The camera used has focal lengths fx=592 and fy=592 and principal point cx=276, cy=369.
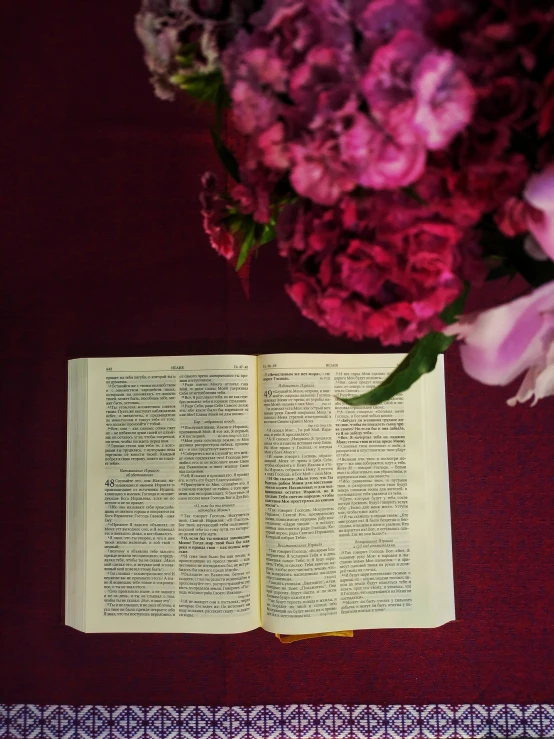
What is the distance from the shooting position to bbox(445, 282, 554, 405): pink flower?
27 centimetres

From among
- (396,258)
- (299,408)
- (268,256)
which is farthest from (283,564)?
(396,258)

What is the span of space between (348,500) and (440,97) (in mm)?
490

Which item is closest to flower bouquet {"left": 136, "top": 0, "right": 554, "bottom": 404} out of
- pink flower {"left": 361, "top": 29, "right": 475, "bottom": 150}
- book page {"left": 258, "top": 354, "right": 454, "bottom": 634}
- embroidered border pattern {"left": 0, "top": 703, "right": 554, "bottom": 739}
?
pink flower {"left": 361, "top": 29, "right": 475, "bottom": 150}

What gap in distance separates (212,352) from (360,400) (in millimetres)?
360

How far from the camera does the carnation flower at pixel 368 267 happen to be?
0.86 feet

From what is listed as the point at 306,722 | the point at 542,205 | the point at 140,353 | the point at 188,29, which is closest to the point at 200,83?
the point at 188,29

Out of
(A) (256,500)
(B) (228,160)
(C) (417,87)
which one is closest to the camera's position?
(C) (417,87)

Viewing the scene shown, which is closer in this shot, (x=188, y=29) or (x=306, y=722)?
(x=188, y=29)

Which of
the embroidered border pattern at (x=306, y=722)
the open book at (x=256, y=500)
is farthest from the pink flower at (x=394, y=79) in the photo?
the embroidered border pattern at (x=306, y=722)

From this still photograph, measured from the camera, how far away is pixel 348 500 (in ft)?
2.13

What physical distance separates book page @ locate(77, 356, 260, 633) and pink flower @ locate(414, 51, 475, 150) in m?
0.44

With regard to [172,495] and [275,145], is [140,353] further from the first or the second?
[275,145]

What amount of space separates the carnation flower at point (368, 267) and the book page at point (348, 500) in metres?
0.36

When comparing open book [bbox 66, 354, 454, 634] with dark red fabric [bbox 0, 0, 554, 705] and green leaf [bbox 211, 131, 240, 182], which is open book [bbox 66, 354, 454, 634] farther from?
green leaf [bbox 211, 131, 240, 182]
